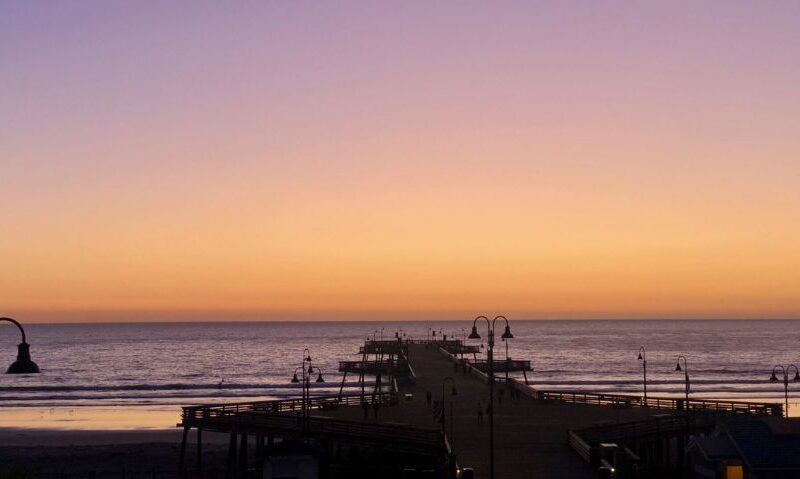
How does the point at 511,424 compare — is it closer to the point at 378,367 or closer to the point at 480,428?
the point at 480,428

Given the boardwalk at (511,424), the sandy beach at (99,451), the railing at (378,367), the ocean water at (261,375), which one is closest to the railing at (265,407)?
the boardwalk at (511,424)

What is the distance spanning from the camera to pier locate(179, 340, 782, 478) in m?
31.0

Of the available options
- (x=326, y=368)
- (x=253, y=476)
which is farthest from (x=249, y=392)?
(x=253, y=476)

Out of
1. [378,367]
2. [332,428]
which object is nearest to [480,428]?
[332,428]

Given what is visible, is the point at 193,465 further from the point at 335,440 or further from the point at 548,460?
the point at 548,460

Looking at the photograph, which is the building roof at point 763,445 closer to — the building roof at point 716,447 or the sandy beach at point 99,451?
the building roof at point 716,447

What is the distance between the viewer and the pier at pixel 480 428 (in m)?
31.0

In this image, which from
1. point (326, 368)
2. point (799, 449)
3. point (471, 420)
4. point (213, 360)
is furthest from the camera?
point (213, 360)

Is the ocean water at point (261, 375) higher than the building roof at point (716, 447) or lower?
lower

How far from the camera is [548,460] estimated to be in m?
31.0

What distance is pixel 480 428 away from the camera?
3969 centimetres

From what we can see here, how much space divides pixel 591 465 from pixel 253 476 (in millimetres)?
17060

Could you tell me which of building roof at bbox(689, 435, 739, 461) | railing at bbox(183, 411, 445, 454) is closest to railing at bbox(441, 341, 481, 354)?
railing at bbox(183, 411, 445, 454)

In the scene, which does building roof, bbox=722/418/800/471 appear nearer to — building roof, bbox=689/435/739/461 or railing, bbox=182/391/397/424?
building roof, bbox=689/435/739/461
